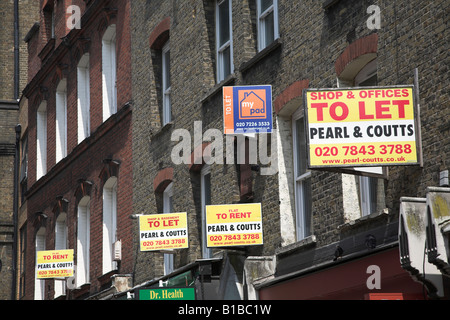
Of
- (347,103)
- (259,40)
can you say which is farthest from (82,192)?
(347,103)

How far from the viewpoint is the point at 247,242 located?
1672 cm

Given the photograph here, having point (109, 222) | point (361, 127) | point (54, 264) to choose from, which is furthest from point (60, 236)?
point (361, 127)

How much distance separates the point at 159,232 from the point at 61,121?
39.2ft

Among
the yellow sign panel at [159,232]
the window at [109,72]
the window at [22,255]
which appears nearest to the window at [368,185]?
the yellow sign panel at [159,232]

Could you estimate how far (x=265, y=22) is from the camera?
59.0 feet

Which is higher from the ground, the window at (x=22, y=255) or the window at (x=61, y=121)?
the window at (x=61, y=121)

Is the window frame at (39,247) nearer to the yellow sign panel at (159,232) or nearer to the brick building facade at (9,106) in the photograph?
the brick building facade at (9,106)

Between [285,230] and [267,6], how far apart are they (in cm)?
423

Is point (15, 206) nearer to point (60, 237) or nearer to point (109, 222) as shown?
point (60, 237)

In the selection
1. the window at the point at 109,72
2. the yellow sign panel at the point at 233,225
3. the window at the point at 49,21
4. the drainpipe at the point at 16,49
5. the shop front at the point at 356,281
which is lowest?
the shop front at the point at 356,281

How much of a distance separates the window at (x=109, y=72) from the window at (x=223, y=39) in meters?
6.28

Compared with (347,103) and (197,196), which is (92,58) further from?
(347,103)

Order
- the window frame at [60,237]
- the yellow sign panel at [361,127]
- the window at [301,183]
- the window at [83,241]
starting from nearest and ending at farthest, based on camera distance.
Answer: the yellow sign panel at [361,127], the window at [301,183], the window at [83,241], the window frame at [60,237]

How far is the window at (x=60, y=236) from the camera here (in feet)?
94.2
